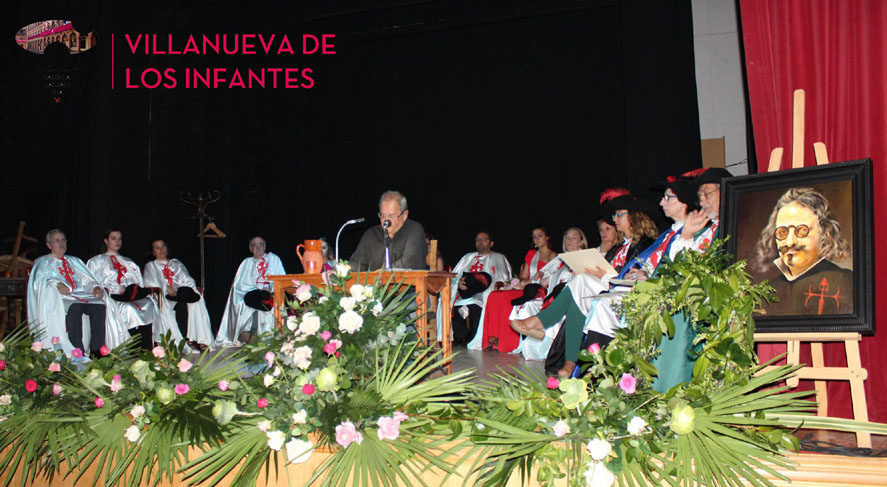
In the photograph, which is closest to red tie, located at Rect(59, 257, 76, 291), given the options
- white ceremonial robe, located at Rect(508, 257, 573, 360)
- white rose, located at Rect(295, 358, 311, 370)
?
white ceremonial robe, located at Rect(508, 257, 573, 360)

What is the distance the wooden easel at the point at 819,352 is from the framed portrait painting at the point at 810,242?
40 millimetres

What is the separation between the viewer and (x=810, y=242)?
8.24ft

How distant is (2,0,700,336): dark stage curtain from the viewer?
755cm

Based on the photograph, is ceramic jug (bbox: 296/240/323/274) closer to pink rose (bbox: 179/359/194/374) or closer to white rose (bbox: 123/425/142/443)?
pink rose (bbox: 179/359/194/374)

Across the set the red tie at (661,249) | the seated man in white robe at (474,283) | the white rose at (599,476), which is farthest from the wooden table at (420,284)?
the seated man in white robe at (474,283)

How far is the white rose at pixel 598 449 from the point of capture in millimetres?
1265

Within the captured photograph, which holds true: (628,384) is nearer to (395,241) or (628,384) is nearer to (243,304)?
(395,241)

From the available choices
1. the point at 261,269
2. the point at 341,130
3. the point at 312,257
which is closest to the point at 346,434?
the point at 312,257

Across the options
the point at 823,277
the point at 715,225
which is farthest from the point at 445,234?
the point at 823,277

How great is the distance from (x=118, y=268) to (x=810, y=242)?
240 inches

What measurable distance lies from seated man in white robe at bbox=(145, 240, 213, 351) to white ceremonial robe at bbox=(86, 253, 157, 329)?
0.79 ft

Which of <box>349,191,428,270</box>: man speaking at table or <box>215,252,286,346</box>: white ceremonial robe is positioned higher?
<box>349,191,428,270</box>: man speaking at table

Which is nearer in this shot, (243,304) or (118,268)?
(118,268)

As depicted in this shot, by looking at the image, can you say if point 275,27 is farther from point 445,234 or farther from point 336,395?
point 336,395
